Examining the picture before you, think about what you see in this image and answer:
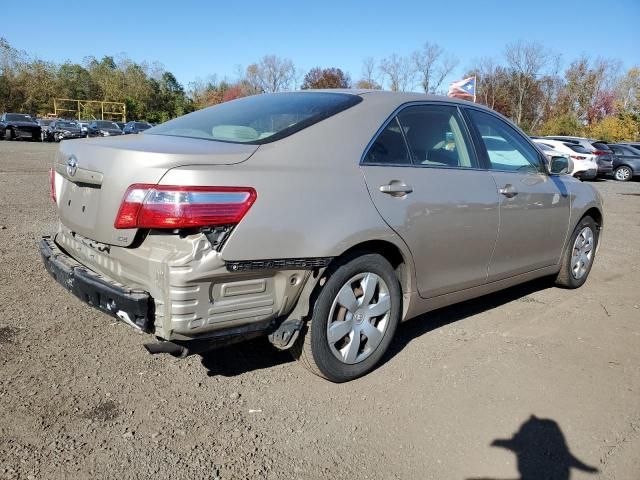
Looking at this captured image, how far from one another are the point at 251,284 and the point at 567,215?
333 cm

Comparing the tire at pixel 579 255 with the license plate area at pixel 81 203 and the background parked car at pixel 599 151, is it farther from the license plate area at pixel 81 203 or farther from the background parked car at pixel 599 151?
the background parked car at pixel 599 151

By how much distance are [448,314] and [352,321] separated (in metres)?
1.62

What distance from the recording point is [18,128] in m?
32.3

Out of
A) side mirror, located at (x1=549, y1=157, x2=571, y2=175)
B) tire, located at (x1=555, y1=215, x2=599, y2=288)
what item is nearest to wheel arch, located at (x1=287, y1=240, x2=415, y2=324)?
side mirror, located at (x1=549, y1=157, x2=571, y2=175)

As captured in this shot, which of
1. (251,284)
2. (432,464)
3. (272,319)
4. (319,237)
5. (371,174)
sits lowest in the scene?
(432,464)

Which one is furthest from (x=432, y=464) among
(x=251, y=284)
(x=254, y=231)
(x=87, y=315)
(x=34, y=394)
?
(x=87, y=315)

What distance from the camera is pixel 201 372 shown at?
10.7 ft

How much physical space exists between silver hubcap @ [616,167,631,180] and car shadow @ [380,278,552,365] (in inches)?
808

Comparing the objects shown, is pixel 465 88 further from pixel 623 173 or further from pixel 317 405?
pixel 317 405

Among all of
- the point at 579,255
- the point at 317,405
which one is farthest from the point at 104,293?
the point at 579,255

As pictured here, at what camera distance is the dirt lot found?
2.47 meters

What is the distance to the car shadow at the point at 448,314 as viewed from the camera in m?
3.88

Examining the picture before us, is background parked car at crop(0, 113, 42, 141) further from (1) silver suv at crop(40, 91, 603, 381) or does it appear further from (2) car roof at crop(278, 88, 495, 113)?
(2) car roof at crop(278, 88, 495, 113)

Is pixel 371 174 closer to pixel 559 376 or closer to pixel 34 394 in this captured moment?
pixel 559 376
